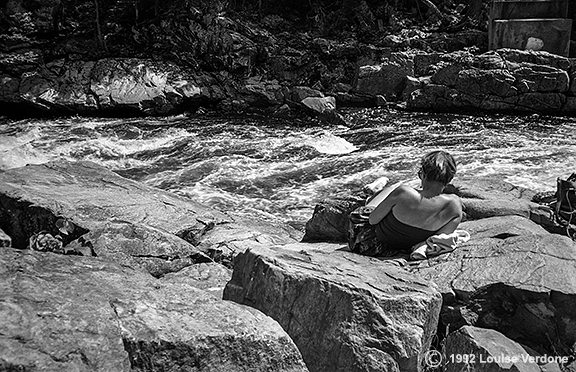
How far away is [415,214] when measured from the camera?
442 centimetres

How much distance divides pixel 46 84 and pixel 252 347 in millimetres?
19434

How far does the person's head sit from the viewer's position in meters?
4.38

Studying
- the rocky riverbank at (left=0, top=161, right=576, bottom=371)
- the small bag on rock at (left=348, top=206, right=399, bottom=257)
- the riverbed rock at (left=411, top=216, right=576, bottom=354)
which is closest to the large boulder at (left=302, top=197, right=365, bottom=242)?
the rocky riverbank at (left=0, top=161, right=576, bottom=371)

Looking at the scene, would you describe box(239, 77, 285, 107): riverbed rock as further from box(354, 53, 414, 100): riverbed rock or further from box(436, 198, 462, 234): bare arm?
box(436, 198, 462, 234): bare arm

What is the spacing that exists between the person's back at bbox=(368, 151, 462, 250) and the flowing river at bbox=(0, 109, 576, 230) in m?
3.88

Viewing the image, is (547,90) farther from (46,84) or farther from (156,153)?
(46,84)

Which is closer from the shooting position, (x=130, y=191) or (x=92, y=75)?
(x=130, y=191)

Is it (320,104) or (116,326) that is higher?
(116,326)

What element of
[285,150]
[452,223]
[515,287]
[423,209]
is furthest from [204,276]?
[285,150]

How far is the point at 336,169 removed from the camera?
11.7 m

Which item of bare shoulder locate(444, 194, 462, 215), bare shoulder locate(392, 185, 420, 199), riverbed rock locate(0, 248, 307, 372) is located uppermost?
riverbed rock locate(0, 248, 307, 372)

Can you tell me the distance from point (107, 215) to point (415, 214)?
3.29 m

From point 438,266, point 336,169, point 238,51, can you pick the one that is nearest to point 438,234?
point 438,266

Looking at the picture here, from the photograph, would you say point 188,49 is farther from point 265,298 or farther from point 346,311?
point 346,311
